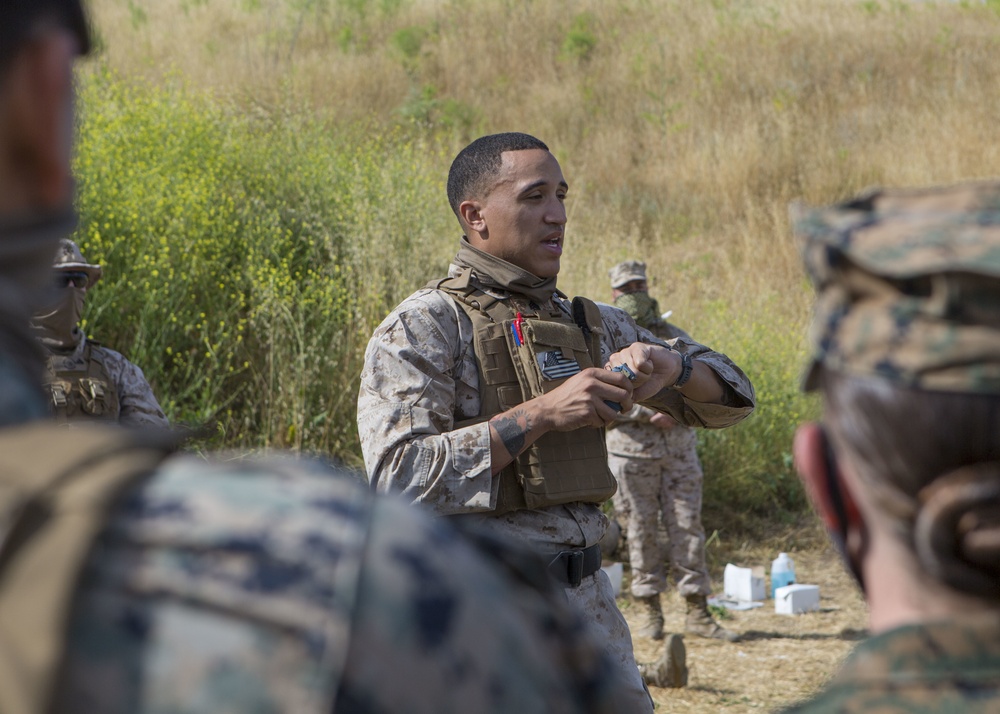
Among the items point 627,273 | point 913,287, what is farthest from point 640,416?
point 913,287

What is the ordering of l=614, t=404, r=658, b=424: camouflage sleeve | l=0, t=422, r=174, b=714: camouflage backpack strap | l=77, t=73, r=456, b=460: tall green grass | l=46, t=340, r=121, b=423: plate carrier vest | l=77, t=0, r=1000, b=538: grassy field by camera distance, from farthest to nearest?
l=77, t=0, r=1000, b=538: grassy field, l=77, t=73, r=456, b=460: tall green grass, l=614, t=404, r=658, b=424: camouflage sleeve, l=46, t=340, r=121, b=423: plate carrier vest, l=0, t=422, r=174, b=714: camouflage backpack strap

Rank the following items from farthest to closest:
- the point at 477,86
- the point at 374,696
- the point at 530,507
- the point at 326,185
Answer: the point at 477,86 → the point at 326,185 → the point at 530,507 → the point at 374,696

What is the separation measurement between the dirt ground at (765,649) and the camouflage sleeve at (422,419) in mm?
2988

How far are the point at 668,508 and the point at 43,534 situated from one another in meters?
6.40

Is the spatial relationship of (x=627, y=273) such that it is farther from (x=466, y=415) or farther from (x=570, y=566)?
(x=570, y=566)

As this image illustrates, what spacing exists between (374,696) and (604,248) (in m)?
10.1

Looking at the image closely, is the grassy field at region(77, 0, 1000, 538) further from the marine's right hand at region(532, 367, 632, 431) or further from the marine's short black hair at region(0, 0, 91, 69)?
the marine's short black hair at region(0, 0, 91, 69)

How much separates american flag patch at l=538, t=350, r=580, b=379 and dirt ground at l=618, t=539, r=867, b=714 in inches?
109

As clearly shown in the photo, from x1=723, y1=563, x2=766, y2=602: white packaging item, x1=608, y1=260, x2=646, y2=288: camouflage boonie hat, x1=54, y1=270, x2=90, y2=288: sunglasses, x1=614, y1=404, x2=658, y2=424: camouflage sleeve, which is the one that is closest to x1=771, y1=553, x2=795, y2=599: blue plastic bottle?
x1=723, y1=563, x2=766, y2=602: white packaging item

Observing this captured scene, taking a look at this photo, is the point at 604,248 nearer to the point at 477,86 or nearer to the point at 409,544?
the point at 477,86

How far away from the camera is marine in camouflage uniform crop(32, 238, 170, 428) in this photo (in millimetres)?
4328

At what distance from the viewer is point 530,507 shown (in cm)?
295

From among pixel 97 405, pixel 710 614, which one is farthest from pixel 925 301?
pixel 710 614

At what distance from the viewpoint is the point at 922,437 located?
36.4 inches
